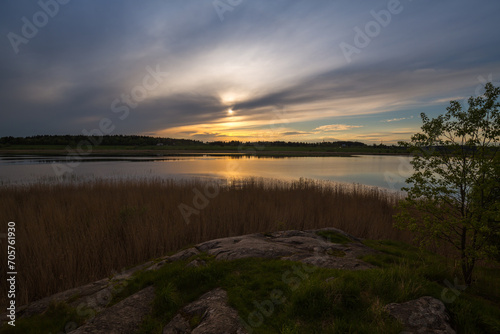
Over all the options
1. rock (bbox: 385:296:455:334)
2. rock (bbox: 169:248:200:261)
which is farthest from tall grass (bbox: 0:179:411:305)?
rock (bbox: 385:296:455:334)

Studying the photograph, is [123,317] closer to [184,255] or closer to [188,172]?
[184,255]

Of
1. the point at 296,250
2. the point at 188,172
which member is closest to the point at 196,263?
the point at 296,250

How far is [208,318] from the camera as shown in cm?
301

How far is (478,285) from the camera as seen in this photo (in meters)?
4.01

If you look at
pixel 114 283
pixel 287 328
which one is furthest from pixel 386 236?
pixel 114 283

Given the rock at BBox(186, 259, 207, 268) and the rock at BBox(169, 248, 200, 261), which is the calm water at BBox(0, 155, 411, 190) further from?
the rock at BBox(186, 259, 207, 268)

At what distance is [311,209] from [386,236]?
138 inches

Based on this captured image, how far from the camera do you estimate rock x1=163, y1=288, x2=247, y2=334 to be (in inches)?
111

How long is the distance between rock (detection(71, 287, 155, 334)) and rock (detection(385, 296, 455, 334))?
313 cm

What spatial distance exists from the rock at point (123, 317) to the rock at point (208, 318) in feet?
1.59

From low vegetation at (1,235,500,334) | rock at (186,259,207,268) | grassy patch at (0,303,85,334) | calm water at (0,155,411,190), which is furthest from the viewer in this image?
calm water at (0,155,411,190)

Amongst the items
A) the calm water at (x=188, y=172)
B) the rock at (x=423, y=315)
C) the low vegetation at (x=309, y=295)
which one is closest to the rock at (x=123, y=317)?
the low vegetation at (x=309, y=295)

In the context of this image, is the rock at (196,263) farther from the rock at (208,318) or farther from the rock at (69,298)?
the rock at (69,298)

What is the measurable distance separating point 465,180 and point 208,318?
4.68 m
